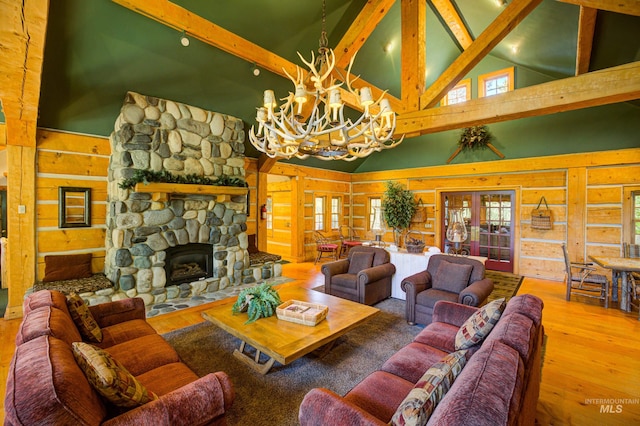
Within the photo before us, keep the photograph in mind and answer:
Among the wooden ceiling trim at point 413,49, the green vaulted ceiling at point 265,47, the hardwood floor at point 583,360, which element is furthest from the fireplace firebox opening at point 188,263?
the wooden ceiling trim at point 413,49

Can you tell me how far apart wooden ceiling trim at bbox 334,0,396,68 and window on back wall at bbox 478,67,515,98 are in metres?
3.60

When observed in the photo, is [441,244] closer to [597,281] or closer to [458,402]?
[597,281]

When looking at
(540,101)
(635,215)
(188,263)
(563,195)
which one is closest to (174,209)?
(188,263)

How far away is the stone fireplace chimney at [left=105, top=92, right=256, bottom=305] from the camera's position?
4031 millimetres

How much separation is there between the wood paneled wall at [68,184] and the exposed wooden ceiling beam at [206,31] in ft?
8.06

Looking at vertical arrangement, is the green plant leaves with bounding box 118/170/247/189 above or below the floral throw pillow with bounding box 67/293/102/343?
above

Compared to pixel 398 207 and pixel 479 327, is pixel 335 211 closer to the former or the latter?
pixel 398 207

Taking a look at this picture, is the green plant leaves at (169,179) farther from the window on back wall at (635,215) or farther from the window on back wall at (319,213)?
the window on back wall at (635,215)

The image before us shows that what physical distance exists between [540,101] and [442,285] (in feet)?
7.96

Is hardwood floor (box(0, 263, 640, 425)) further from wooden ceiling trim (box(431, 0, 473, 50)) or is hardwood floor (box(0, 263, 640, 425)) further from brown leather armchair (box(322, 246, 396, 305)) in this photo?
wooden ceiling trim (box(431, 0, 473, 50))

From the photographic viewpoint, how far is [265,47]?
4172mm

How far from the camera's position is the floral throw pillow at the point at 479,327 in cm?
186

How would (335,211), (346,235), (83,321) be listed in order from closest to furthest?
1. (83,321)
2. (335,211)
3. (346,235)

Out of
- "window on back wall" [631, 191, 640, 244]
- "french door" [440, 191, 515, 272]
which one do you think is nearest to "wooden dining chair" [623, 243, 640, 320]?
"window on back wall" [631, 191, 640, 244]
